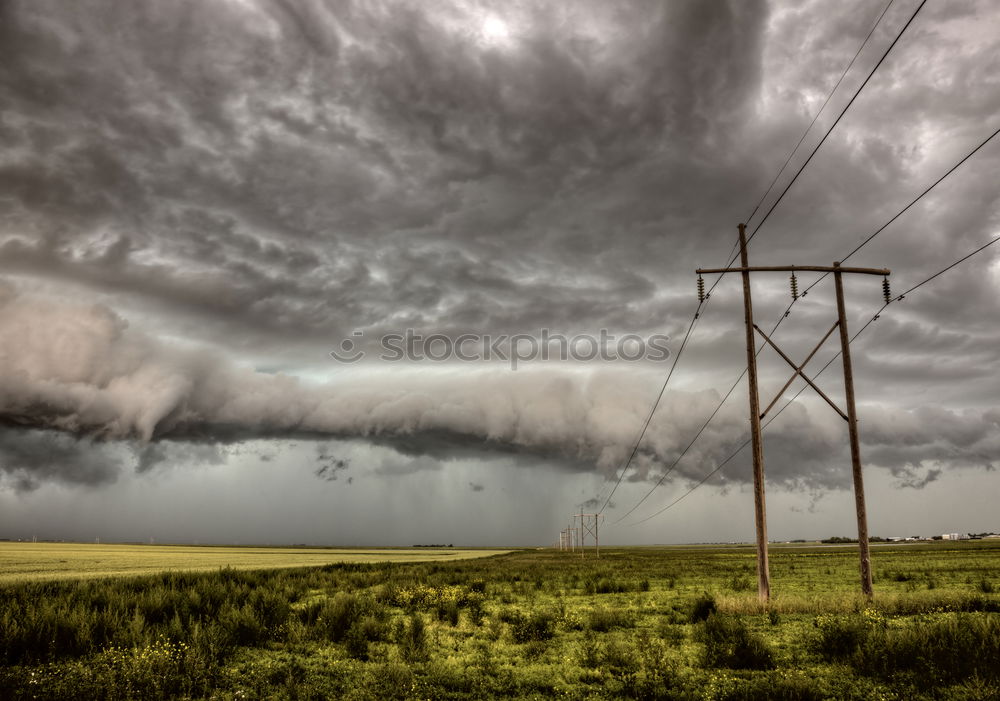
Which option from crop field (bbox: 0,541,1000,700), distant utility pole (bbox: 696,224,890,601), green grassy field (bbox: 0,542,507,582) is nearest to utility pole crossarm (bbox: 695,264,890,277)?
distant utility pole (bbox: 696,224,890,601)

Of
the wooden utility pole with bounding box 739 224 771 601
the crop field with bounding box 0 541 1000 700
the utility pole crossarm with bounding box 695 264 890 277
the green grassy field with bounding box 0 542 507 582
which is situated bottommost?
the green grassy field with bounding box 0 542 507 582

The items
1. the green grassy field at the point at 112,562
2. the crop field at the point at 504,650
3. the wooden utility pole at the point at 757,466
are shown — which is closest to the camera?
the crop field at the point at 504,650

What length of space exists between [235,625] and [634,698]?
35.9 feet

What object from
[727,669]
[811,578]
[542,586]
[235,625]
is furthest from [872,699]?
[811,578]

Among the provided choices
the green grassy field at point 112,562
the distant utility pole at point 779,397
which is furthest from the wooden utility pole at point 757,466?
the green grassy field at point 112,562

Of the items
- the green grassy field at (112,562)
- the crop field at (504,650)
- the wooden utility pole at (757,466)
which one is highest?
the wooden utility pole at (757,466)

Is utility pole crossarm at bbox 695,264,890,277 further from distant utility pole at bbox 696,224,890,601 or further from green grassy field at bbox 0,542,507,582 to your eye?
green grassy field at bbox 0,542,507,582

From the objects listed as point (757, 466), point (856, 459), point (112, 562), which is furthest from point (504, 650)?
point (112, 562)

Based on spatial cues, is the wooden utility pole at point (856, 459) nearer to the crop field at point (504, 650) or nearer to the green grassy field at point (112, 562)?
the crop field at point (504, 650)

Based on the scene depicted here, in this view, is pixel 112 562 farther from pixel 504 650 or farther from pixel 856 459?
pixel 856 459

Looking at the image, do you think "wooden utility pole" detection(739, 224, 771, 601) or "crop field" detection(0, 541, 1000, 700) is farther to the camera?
"wooden utility pole" detection(739, 224, 771, 601)

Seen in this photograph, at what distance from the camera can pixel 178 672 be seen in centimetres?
1221

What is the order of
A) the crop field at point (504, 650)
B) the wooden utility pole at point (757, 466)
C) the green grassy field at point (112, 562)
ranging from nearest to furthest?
the crop field at point (504, 650)
the wooden utility pole at point (757, 466)
the green grassy field at point (112, 562)

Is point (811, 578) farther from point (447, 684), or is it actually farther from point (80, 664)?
point (80, 664)
